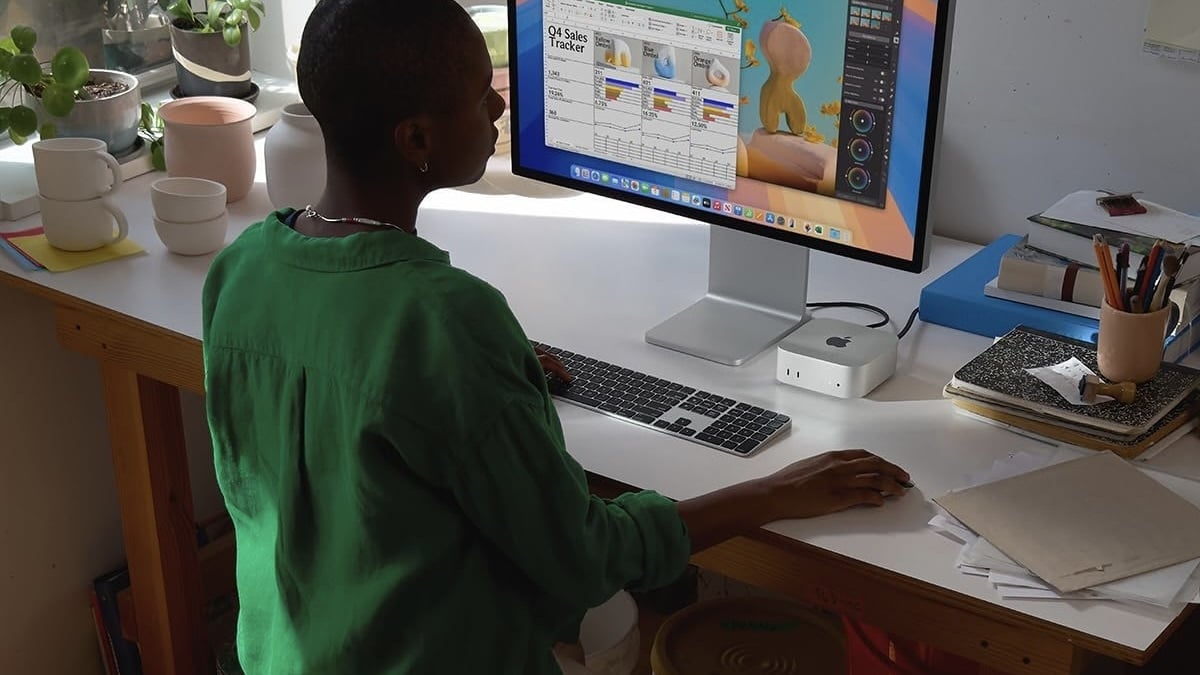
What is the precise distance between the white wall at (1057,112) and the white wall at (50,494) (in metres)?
1.22

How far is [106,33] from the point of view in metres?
2.38

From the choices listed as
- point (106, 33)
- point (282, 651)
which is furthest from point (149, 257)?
point (282, 651)

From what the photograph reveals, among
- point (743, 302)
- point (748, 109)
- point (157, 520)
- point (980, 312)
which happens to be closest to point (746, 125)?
point (748, 109)

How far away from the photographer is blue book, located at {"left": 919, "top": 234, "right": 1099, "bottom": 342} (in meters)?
1.71

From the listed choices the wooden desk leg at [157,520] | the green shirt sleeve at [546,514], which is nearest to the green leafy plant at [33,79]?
the wooden desk leg at [157,520]

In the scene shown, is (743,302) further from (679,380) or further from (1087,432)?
(1087,432)

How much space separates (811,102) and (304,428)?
2.18 ft

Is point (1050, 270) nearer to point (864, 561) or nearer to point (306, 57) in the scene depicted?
point (864, 561)

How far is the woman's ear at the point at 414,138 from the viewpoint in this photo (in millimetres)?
1167

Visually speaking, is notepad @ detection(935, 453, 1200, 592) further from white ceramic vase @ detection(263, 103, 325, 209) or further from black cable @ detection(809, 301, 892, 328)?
white ceramic vase @ detection(263, 103, 325, 209)

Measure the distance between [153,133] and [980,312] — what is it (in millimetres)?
1253

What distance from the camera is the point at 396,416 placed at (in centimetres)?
112

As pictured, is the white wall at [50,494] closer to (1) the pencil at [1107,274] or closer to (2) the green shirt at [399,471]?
(2) the green shirt at [399,471]

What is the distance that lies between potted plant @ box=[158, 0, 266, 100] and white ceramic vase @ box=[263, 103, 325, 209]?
360 mm
